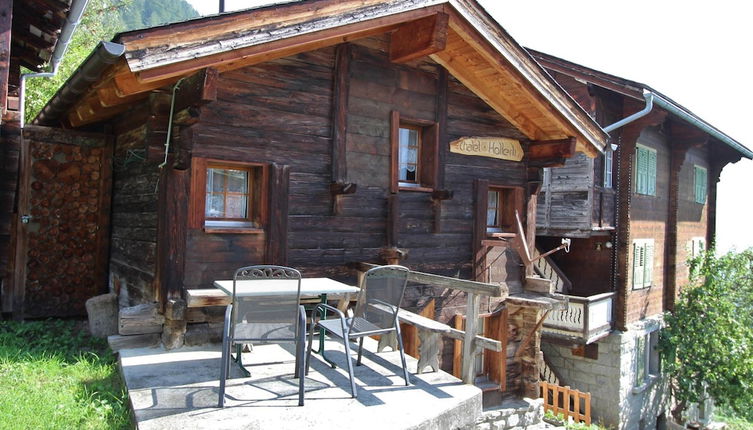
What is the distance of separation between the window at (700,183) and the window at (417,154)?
15.5m

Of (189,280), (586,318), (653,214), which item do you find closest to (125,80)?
(189,280)

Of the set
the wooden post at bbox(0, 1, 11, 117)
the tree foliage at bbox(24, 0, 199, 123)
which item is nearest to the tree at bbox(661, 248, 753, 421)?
the tree foliage at bbox(24, 0, 199, 123)

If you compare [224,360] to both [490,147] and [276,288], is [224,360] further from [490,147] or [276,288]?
[490,147]

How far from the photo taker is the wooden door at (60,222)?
8047mm

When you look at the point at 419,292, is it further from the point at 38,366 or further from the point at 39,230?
the point at 39,230

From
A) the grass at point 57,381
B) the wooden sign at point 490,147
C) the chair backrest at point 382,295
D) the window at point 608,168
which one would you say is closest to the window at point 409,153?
the wooden sign at point 490,147

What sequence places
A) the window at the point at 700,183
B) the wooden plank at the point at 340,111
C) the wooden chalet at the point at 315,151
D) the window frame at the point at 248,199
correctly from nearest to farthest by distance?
1. the wooden chalet at the point at 315,151
2. the window frame at the point at 248,199
3. the wooden plank at the point at 340,111
4. the window at the point at 700,183

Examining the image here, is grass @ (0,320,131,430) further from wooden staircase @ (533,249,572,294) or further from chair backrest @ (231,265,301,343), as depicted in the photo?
wooden staircase @ (533,249,572,294)

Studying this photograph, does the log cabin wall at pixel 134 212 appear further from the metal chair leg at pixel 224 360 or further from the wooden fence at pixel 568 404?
the wooden fence at pixel 568 404

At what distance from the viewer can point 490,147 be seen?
354 inches

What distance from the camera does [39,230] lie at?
8156mm

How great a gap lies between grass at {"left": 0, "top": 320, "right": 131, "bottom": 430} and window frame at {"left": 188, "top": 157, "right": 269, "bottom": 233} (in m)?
1.79

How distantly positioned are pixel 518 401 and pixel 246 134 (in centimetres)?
640

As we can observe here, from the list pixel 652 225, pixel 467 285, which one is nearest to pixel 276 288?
pixel 467 285
